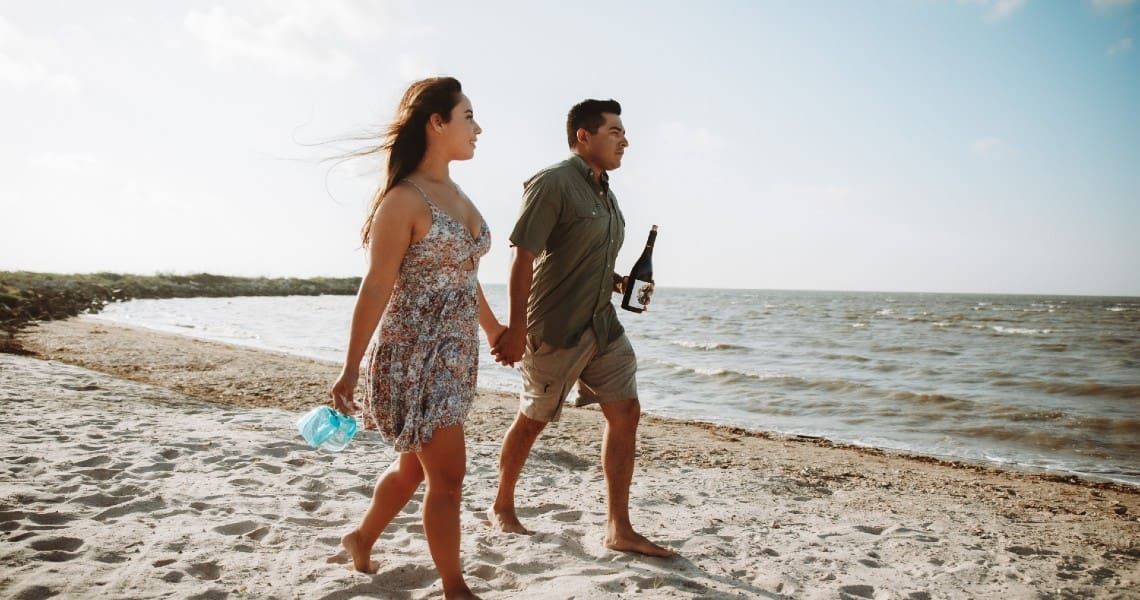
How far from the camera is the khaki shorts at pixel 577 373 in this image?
11.3ft

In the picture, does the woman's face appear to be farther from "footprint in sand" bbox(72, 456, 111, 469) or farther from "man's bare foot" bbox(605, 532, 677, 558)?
"footprint in sand" bbox(72, 456, 111, 469)

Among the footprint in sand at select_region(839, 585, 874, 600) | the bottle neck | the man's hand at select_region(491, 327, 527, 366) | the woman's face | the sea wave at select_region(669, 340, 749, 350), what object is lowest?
the sea wave at select_region(669, 340, 749, 350)

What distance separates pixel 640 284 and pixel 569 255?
2.13 ft

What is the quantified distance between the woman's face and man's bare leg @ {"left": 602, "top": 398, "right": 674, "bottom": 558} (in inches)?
57.8

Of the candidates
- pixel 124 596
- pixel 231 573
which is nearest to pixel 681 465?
pixel 231 573

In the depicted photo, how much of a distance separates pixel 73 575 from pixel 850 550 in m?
3.56

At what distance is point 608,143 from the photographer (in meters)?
3.53

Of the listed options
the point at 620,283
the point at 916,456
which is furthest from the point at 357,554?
the point at 916,456

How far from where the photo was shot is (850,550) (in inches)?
146

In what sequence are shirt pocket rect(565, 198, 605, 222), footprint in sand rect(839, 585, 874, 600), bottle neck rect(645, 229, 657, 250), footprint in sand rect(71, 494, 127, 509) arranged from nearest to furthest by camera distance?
footprint in sand rect(839, 585, 874, 600)
shirt pocket rect(565, 198, 605, 222)
footprint in sand rect(71, 494, 127, 509)
bottle neck rect(645, 229, 657, 250)

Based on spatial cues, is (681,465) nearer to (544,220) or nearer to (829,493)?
(829,493)

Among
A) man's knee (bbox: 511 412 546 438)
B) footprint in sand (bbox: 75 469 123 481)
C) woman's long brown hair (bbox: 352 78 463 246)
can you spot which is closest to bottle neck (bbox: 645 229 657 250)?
man's knee (bbox: 511 412 546 438)

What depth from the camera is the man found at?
3.36m

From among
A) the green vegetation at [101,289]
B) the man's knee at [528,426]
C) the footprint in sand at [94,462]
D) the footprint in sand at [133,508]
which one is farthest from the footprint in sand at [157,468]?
the green vegetation at [101,289]
